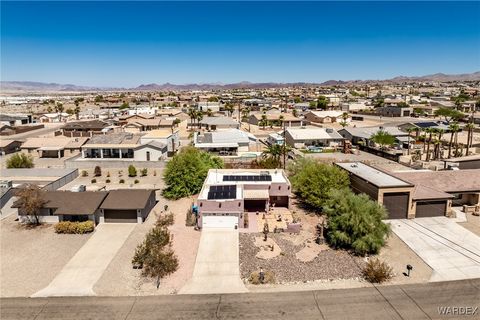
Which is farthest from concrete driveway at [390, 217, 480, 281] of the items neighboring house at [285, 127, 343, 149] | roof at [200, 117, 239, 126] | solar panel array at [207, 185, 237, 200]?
roof at [200, 117, 239, 126]

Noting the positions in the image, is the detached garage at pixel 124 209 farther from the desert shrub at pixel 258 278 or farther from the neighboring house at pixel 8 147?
the neighboring house at pixel 8 147

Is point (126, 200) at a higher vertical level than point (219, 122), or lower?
lower

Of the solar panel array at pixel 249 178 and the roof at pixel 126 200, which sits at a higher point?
the solar panel array at pixel 249 178

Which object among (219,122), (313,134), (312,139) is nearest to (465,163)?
(312,139)

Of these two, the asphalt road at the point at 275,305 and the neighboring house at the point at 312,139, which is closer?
the asphalt road at the point at 275,305

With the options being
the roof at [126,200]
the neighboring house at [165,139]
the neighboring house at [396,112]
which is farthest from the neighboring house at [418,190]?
the neighboring house at [396,112]

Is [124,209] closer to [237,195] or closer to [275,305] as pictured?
[237,195]

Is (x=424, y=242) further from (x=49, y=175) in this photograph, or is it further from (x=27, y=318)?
(x=49, y=175)
